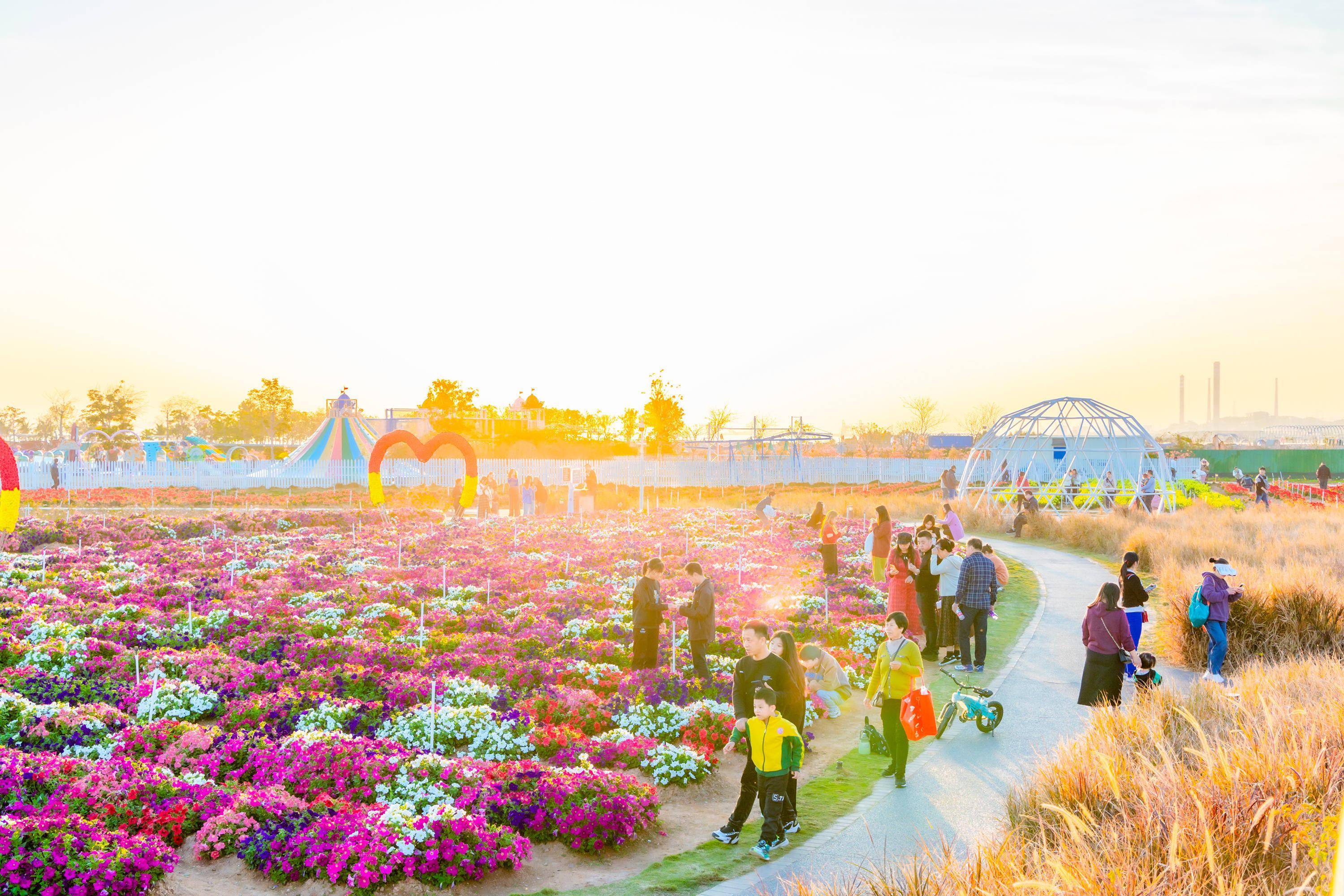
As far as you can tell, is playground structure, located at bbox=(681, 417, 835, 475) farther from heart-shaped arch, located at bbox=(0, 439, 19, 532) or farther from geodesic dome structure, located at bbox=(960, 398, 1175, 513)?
heart-shaped arch, located at bbox=(0, 439, 19, 532)

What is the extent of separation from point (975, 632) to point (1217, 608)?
2.87 meters

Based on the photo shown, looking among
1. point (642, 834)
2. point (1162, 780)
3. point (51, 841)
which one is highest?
point (1162, 780)

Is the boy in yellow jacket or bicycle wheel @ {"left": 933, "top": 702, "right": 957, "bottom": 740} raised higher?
the boy in yellow jacket

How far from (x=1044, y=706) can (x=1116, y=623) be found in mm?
1715

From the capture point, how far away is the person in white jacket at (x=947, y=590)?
13.1 metres

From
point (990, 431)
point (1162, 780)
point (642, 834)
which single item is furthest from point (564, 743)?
point (990, 431)

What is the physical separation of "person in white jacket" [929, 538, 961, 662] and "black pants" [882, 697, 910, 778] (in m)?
4.84

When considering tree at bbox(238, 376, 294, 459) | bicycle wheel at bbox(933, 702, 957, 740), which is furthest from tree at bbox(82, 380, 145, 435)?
bicycle wheel at bbox(933, 702, 957, 740)

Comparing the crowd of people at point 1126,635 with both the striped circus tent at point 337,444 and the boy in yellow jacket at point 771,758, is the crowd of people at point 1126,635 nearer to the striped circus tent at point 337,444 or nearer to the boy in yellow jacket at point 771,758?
the boy in yellow jacket at point 771,758

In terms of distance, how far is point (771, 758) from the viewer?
21.9ft

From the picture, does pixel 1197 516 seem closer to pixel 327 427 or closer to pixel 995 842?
pixel 995 842

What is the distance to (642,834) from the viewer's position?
23.8 feet

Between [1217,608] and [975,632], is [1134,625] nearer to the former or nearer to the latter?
[1217,608]

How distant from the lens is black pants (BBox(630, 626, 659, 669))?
1109 centimetres
